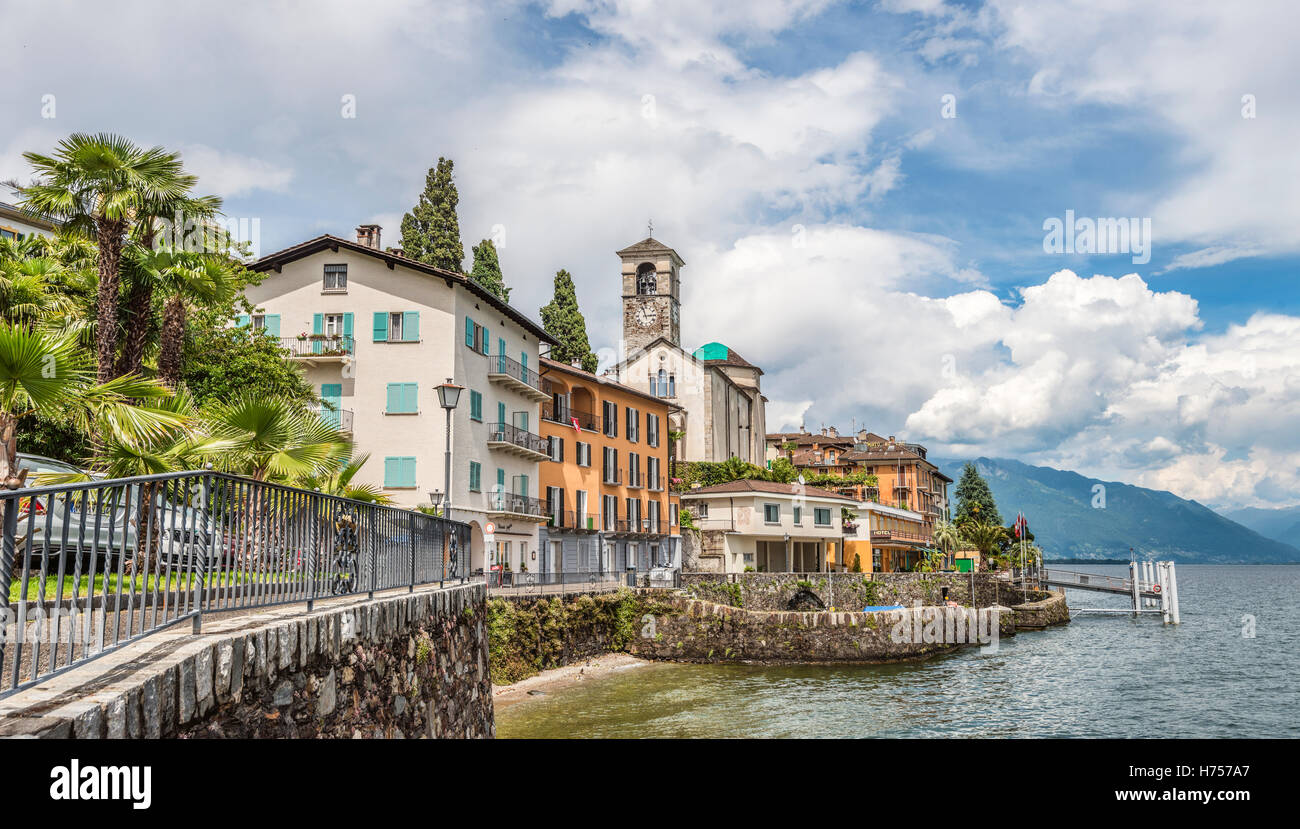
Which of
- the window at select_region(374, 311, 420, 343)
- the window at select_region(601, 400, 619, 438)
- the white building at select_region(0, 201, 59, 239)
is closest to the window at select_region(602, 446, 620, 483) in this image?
the window at select_region(601, 400, 619, 438)

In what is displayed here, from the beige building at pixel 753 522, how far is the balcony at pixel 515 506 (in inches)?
829

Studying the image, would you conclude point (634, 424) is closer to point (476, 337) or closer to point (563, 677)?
point (476, 337)

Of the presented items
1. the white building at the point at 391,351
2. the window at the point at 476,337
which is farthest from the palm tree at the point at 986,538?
the window at the point at 476,337

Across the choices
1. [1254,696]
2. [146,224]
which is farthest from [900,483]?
[146,224]

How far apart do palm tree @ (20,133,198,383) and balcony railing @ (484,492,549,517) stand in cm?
2913

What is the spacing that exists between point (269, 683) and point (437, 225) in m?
59.9

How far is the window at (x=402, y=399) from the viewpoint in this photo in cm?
4153

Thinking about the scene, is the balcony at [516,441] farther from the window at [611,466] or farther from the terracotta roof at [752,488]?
the terracotta roof at [752,488]

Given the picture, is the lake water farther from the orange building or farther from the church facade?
the church facade

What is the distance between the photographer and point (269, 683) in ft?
20.3

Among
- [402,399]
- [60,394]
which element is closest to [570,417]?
[402,399]

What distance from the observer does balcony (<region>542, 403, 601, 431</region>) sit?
54281 mm
